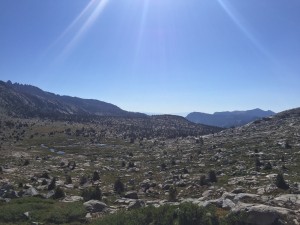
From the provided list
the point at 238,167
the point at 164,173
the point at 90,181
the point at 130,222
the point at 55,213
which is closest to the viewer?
the point at 130,222

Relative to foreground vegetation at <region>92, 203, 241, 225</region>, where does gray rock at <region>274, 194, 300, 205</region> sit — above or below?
above

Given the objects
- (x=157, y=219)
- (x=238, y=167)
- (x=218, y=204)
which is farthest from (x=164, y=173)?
(x=157, y=219)

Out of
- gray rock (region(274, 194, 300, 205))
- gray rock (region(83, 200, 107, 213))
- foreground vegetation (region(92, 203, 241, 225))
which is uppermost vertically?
gray rock (region(274, 194, 300, 205))

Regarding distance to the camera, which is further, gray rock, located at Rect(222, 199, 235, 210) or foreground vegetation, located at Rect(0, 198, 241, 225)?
gray rock, located at Rect(222, 199, 235, 210)

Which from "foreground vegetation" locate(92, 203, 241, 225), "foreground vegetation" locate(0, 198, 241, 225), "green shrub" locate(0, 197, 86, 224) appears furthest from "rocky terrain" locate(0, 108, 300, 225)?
"foreground vegetation" locate(92, 203, 241, 225)

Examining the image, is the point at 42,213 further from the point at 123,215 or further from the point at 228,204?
the point at 228,204

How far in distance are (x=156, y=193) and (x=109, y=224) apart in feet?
60.6

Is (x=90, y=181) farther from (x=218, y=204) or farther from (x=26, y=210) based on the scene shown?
(x=218, y=204)

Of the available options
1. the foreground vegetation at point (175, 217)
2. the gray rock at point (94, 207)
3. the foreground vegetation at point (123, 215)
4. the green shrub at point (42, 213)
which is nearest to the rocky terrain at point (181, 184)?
the gray rock at point (94, 207)

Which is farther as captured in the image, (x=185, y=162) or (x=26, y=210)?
(x=185, y=162)

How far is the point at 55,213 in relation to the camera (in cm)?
2458

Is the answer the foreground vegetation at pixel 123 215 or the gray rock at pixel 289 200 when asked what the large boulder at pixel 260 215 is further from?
the gray rock at pixel 289 200

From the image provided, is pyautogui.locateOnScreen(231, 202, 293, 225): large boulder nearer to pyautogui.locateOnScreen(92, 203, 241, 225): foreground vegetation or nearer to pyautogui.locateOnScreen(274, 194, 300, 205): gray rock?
pyautogui.locateOnScreen(92, 203, 241, 225): foreground vegetation

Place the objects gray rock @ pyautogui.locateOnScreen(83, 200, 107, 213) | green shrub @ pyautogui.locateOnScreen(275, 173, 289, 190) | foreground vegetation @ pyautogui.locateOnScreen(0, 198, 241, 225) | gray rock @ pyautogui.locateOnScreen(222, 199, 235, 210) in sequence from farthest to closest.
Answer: green shrub @ pyautogui.locateOnScreen(275, 173, 289, 190) < gray rock @ pyautogui.locateOnScreen(83, 200, 107, 213) < gray rock @ pyautogui.locateOnScreen(222, 199, 235, 210) < foreground vegetation @ pyautogui.locateOnScreen(0, 198, 241, 225)
